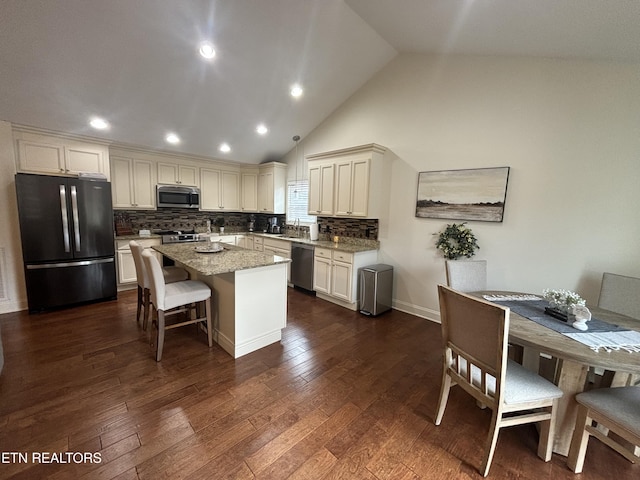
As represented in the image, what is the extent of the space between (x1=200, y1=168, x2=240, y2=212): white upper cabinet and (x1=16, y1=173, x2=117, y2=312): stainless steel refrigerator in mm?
1831

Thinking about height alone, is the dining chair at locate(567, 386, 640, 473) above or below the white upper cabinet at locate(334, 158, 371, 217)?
below

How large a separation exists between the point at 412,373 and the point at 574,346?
1316 millimetres

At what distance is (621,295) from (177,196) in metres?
6.13

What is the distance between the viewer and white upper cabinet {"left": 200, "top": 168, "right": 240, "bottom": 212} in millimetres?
5531

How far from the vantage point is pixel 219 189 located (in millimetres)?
5754

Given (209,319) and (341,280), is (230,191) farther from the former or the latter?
(209,319)

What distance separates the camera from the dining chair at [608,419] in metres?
1.36

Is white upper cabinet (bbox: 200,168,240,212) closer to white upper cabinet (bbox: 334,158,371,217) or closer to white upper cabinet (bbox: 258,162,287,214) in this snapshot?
white upper cabinet (bbox: 258,162,287,214)

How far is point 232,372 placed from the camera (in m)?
2.43

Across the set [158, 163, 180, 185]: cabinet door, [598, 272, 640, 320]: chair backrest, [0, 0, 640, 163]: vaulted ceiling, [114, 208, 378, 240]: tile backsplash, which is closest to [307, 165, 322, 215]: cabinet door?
[114, 208, 378, 240]: tile backsplash

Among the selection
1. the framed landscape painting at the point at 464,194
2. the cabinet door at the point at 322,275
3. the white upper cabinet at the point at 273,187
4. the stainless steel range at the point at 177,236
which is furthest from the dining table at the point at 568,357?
the stainless steel range at the point at 177,236

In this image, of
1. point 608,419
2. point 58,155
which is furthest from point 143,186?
point 608,419

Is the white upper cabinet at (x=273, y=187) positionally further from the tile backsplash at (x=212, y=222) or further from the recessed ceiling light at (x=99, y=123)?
the recessed ceiling light at (x=99, y=123)

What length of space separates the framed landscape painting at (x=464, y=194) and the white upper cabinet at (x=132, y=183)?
15.2ft
